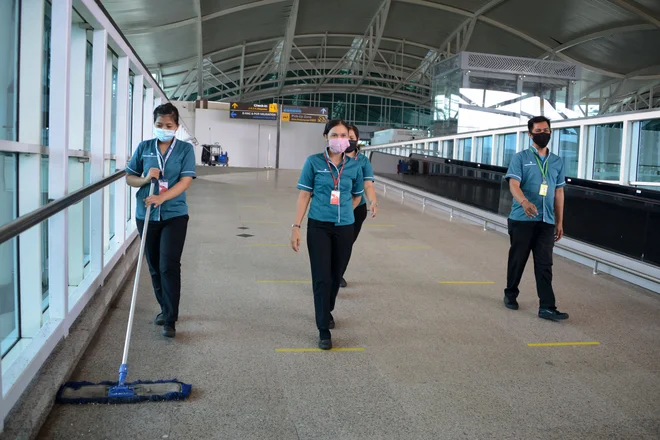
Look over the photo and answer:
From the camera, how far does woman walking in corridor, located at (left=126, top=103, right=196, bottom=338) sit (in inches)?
173

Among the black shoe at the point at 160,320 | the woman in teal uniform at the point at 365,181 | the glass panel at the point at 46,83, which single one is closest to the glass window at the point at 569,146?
the woman in teal uniform at the point at 365,181

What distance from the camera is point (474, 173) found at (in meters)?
11.6

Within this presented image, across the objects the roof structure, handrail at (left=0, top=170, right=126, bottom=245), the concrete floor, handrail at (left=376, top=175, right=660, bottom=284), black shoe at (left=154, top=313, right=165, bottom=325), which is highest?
the roof structure

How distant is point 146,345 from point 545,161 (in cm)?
366

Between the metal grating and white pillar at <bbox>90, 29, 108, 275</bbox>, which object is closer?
white pillar at <bbox>90, 29, 108, 275</bbox>

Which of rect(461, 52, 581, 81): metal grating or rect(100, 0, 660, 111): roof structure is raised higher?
rect(100, 0, 660, 111): roof structure

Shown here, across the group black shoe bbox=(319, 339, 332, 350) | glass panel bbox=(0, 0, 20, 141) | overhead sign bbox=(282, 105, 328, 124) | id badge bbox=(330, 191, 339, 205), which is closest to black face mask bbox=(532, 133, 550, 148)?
id badge bbox=(330, 191, 339, 205)

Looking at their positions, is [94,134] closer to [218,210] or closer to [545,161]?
[545,161]

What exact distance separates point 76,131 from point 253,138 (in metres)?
33.0

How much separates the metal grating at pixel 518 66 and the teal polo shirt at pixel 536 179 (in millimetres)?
15882

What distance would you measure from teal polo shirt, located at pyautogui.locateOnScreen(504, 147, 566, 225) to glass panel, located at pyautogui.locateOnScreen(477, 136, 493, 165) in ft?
24.3

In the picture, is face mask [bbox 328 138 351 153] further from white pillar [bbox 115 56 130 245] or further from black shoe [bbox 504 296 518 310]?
white pillar [bbox 115 56 130 245]

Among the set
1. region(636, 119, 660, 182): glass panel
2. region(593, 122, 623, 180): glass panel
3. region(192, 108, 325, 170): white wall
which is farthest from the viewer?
region(192, 108, 325, 170): white wall

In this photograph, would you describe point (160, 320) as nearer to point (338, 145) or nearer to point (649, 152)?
point (338, 145)
